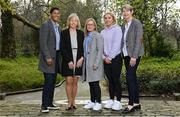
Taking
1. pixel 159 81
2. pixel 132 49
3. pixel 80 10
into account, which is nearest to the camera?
pixel 132 49

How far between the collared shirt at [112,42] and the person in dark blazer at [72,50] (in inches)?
20.5

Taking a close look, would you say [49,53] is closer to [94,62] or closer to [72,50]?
[72,50]

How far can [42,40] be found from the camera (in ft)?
28.7

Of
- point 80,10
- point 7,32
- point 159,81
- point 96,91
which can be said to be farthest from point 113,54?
point 80,10

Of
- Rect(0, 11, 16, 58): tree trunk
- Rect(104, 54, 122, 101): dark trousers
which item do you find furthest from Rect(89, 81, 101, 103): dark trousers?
Rect(0, 11, 16, 58): tree trunk

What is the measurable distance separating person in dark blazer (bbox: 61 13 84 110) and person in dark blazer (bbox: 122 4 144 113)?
3.07 feet

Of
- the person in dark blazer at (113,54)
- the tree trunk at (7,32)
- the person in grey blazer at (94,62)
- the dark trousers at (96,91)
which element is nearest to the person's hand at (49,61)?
the person in grey blazer at (94,62)

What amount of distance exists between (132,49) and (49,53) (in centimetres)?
169

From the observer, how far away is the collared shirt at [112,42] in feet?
28.6

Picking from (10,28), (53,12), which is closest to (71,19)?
(53,12)

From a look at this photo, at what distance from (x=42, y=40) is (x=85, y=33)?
932mm

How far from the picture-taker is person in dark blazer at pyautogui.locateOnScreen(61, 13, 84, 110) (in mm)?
8820

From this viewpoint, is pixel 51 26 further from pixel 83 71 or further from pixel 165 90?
pixel 165 90

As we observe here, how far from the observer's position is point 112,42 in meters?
8.78
